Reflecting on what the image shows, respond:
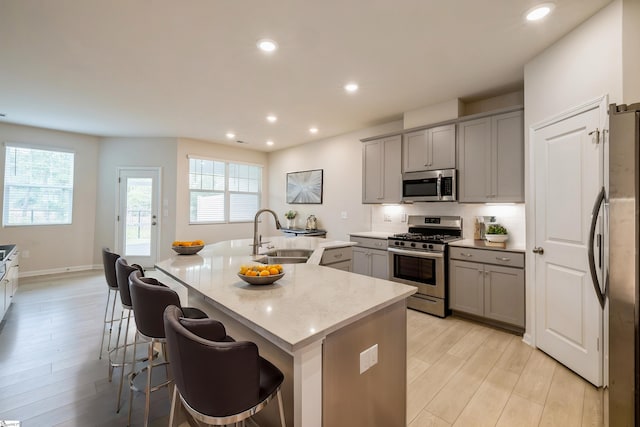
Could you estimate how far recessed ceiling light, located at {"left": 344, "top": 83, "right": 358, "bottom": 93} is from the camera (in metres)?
3.34

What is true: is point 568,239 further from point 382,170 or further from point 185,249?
point 185,249

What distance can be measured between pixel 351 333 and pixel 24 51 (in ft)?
12.7

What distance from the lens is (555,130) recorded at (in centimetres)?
247

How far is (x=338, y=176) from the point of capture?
222 inches

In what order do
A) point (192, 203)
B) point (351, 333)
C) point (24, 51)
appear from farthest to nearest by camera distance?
point (192, 203), point (24, 51), point (351, 333)

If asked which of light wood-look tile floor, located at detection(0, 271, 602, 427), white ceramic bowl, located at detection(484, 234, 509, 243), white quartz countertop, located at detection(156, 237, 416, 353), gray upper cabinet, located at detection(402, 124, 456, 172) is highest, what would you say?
gray upper cabinet, located at detection(402, 124, 456, 172)

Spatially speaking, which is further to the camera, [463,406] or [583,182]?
[583,182]

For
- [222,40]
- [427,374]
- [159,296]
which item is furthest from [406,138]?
[159,296]

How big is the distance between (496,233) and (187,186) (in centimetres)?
567

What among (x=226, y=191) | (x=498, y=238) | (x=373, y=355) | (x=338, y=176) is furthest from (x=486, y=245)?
(x=226, y=191)

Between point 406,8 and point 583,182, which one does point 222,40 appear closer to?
point 406,8

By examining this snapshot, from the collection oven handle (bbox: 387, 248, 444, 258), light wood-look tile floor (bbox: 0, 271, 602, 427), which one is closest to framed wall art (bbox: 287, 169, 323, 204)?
oven handle (bbox: 387, 248, 444, 258)

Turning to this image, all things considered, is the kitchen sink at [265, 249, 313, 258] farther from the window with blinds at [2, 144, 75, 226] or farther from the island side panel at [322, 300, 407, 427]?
the window with blinds at [2, 144, 75, 226]

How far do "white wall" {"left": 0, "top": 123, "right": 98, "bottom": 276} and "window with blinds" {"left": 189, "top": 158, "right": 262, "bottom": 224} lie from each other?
1988 mm
